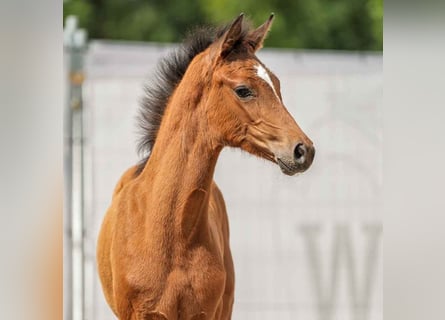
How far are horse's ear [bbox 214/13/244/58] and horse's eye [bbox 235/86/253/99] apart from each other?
84mm

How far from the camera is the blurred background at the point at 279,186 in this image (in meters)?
2.29

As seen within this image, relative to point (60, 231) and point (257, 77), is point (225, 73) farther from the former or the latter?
point (60, 231)

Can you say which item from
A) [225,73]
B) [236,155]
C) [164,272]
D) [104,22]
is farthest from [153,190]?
[104,22]

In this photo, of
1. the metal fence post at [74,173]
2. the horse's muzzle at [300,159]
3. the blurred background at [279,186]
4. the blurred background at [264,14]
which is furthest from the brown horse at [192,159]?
the blurred background at [264,14]

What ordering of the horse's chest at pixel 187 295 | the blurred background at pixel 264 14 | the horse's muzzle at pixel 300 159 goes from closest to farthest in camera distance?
the horse's muzzle at pixel 300 159 < the horse's chest at pixel 187 295 < the blurred background at pixel 264 14

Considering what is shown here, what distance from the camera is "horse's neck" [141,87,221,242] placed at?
183 cm

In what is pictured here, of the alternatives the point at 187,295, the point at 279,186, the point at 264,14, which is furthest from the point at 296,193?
the point at 187,295

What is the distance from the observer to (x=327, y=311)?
2.40 meters

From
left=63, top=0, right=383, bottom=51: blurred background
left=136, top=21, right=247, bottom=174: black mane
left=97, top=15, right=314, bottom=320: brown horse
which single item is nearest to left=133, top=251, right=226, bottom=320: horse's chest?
left=97, top=15, right=314, bottom=320: brown horse

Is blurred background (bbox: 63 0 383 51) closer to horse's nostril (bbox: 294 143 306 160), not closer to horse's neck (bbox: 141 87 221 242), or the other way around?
horse's neck (bbox: 141 87 221 242)

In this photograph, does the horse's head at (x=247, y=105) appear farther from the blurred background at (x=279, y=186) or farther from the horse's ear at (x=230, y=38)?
the blurred background at (x=279, y=186)

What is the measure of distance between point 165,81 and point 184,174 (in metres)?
0.23

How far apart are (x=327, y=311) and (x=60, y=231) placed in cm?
82

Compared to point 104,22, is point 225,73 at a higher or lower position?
lower
